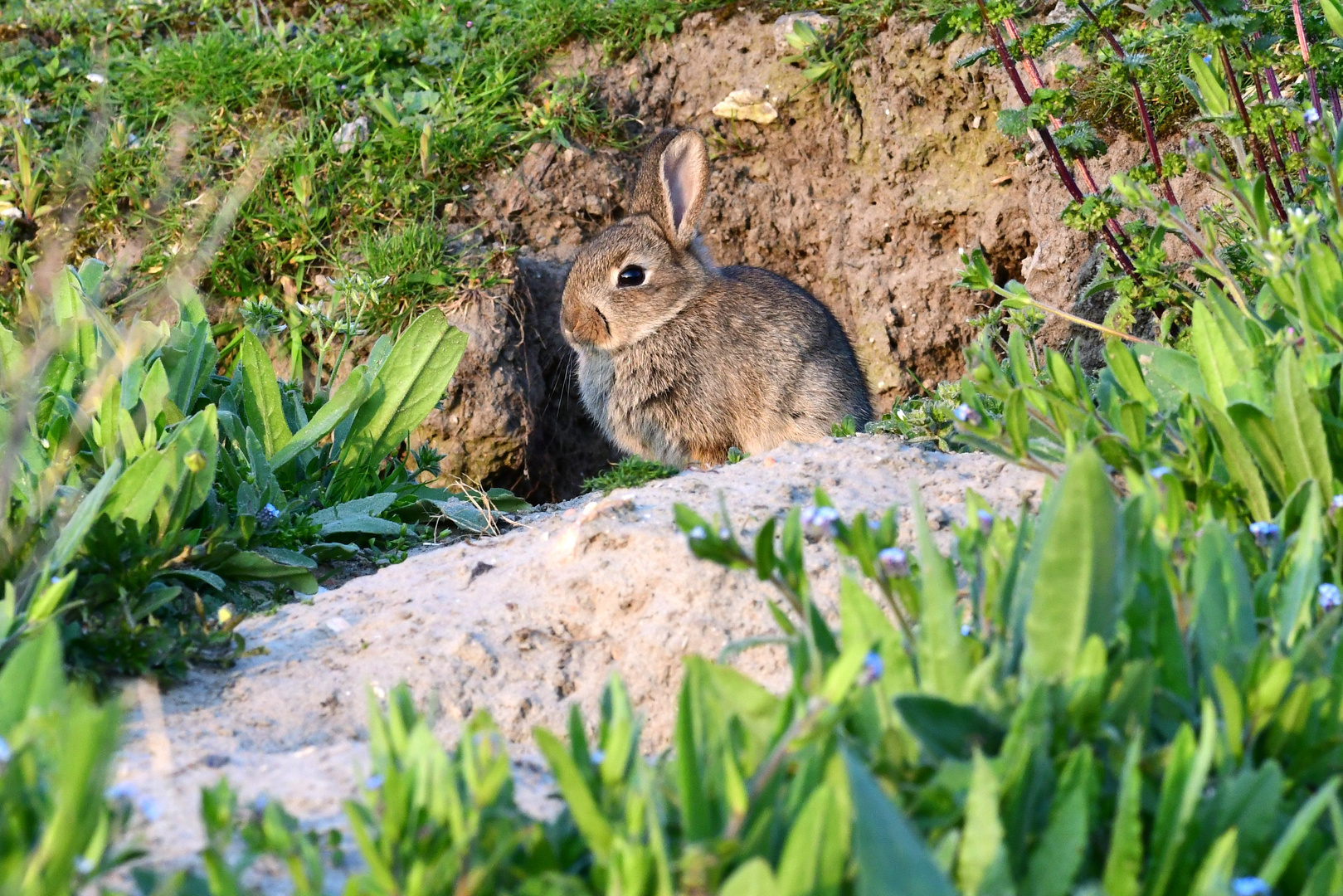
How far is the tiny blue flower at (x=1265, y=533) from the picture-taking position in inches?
91.5

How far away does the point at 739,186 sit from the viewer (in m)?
6.89

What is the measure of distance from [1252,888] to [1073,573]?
1.58ft

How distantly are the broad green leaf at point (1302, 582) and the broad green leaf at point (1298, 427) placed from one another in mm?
373

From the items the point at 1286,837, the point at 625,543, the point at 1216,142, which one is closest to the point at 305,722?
the point at 625,543

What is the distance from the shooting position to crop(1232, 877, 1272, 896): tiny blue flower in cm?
149

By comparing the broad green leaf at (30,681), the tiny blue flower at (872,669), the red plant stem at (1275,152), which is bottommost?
the tiny blue flower at (872,669)

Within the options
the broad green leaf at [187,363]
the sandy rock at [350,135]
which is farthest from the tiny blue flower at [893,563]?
the sandy rock at [350,135]

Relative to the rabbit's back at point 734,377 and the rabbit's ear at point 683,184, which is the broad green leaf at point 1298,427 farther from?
the rabbit's ear at point 683,184

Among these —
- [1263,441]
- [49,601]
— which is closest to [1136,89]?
[1263,441]

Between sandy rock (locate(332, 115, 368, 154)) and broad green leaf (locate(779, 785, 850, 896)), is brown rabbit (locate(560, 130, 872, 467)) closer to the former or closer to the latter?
sandy rock (locate(332, 115, 368, 154))

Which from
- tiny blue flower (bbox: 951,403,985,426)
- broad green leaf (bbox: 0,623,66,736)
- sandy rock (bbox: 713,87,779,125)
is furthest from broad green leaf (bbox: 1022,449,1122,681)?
sandy rock (bbox: 713,87,779,125)

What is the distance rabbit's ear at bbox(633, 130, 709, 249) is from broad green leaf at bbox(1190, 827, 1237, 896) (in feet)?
14.3

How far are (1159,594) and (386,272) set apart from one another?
4564 millimetres

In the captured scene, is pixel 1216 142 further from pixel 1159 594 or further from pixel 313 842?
pixel 313 842
